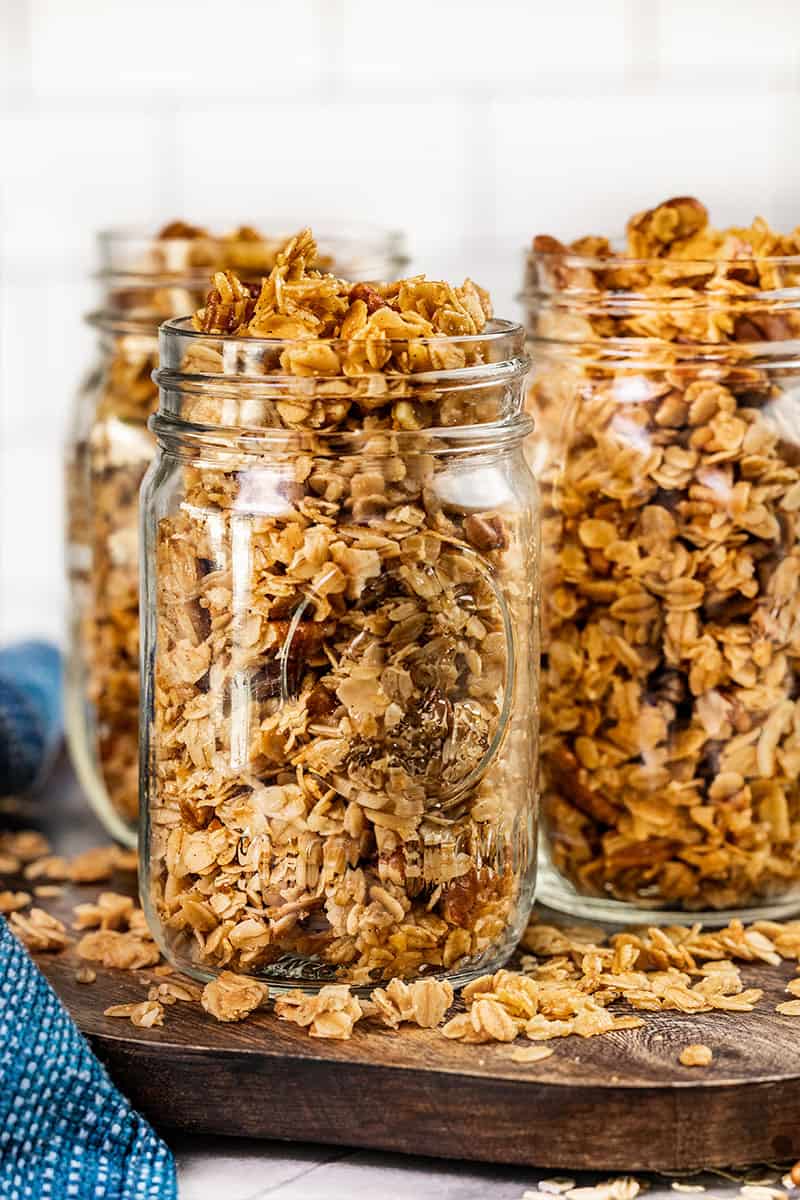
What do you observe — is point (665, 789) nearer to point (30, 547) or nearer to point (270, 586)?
point (270, 586)

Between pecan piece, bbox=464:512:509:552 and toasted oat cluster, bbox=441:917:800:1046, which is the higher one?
pecan piece, bbox=464:512:509:552

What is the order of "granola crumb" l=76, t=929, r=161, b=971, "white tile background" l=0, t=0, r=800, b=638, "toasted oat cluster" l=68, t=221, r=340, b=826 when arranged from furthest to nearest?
1. "white tile background" l=0, t=0, r=800, b=638
2. "toasted oat cluster" l=68, t=221, r=340, b=826
3. "granola crumb" l=76, t=929, r=161, b=971

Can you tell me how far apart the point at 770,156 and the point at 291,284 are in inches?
30.2

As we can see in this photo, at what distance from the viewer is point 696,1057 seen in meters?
0.81

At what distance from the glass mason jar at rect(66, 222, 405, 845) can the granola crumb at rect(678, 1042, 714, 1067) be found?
44 cm

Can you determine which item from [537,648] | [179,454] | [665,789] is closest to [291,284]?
[179,454]

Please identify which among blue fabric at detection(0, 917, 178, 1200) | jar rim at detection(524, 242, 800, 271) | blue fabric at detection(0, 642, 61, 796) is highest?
jar rim at detection(524, 242, 800, 271)

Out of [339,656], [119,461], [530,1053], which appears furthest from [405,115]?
[530,1053]

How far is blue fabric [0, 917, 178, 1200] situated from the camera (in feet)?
2.56

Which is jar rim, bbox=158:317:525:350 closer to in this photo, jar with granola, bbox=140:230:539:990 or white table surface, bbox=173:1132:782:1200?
jar with granola, bbox=140:230:539:990

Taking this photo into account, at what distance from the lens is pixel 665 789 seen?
37.6 inches

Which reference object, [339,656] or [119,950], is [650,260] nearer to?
[339,656]

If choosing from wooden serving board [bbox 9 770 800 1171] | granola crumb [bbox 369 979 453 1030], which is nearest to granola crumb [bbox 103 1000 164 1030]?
wooden serving board [bbox 9 770 800 1171]

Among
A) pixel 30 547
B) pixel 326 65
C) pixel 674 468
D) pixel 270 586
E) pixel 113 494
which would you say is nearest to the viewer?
pixel 270 586
